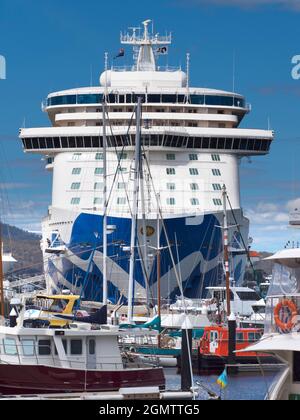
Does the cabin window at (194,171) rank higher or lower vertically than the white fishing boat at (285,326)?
higher

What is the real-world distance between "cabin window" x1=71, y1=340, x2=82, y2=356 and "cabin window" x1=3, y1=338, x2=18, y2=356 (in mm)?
1303

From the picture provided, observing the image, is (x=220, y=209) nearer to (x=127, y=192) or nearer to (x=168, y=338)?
(x=127, y=192)

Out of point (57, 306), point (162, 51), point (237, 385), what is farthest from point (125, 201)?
point (57, 306)

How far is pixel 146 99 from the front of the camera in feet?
259

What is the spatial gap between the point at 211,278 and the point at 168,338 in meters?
22.6

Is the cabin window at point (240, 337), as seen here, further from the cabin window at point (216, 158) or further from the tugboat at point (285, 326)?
the cabin window at point (216, 158)

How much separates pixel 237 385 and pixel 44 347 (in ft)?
32.6

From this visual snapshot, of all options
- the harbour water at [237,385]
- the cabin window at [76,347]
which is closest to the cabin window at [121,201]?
the harbour water at [237,385]

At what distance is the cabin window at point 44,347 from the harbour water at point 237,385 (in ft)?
12.1

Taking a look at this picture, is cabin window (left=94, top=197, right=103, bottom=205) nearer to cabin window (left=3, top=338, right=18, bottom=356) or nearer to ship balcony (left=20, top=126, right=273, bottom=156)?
ship balcony (left=20, top=126, right=273, bottom=156)

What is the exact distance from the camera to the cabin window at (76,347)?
113ft

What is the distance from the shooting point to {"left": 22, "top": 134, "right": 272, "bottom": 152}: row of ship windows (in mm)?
76094

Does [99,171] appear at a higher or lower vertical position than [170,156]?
lower

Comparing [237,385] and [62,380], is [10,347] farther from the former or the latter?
[237,385]
